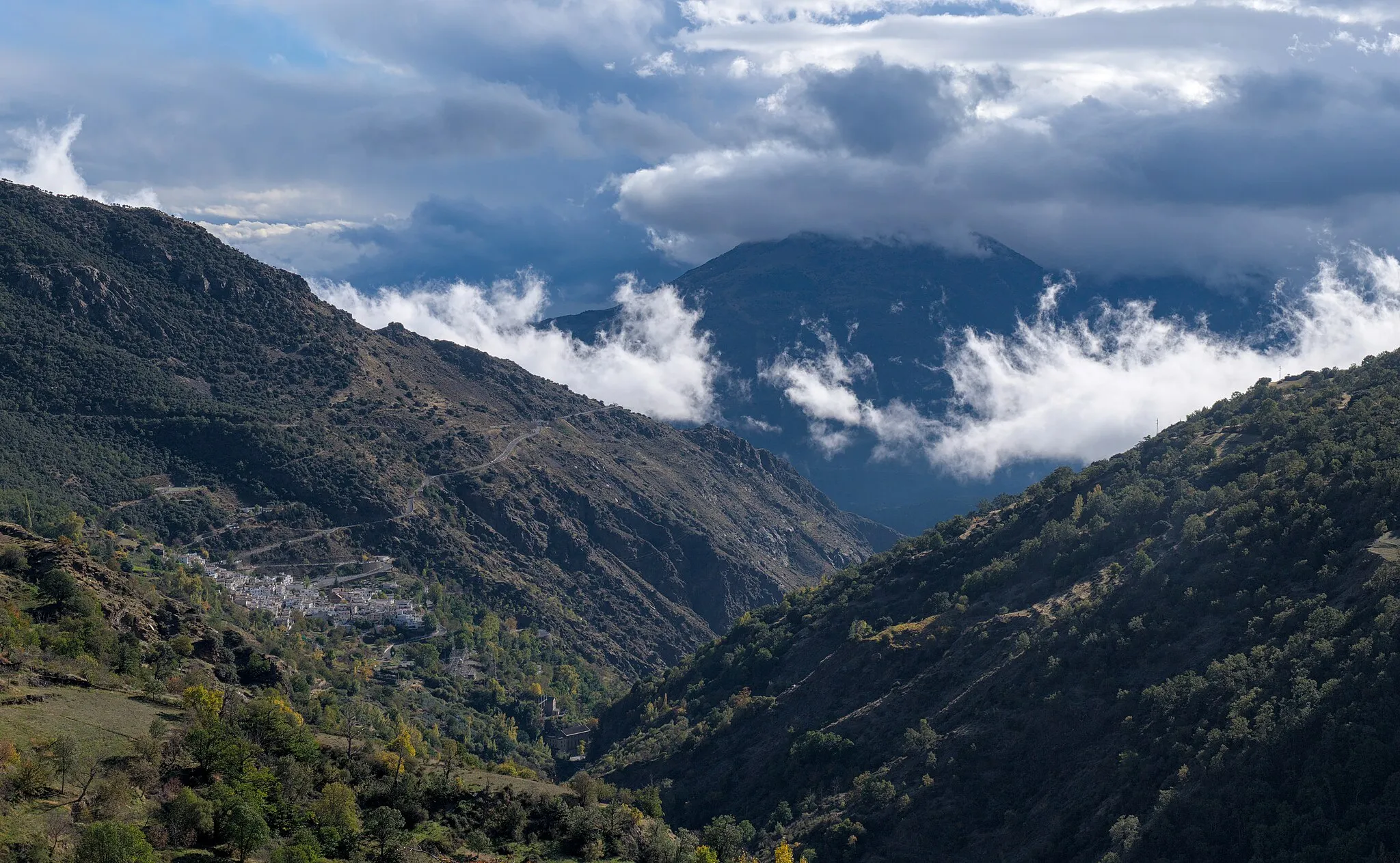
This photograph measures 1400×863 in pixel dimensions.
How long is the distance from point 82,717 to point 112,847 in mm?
18738

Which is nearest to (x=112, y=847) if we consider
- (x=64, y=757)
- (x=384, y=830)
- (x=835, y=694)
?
(x=64, y=757)

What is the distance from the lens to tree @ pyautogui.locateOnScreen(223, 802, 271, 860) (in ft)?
173

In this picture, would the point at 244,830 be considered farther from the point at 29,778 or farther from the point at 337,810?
the point at 29,778

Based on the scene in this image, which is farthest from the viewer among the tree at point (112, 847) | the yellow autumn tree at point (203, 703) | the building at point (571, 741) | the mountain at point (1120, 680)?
the building at point (571, 741)

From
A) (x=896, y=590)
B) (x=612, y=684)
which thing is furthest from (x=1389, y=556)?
(x=612, y=684)

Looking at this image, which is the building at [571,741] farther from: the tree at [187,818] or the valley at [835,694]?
the tree at [187,818]

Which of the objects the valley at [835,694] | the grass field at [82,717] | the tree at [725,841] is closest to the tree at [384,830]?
the valley at [835,694]

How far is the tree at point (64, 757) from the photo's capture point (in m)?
54.2

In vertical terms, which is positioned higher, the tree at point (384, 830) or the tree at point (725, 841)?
the tree at point (384, 830)

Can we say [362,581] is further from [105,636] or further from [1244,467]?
[1244,467]

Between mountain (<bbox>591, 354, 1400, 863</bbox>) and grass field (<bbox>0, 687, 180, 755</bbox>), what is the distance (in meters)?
49.4

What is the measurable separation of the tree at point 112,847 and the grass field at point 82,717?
11539 mm

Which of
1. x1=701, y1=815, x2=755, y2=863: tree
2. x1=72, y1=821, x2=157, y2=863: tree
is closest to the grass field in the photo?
x1=72, y1=821, x2=157, y2=863: tree

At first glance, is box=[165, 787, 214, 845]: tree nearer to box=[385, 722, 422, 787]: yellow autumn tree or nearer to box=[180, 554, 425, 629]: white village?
box=[385, 722, 422, 787]: yellow autumn tree
